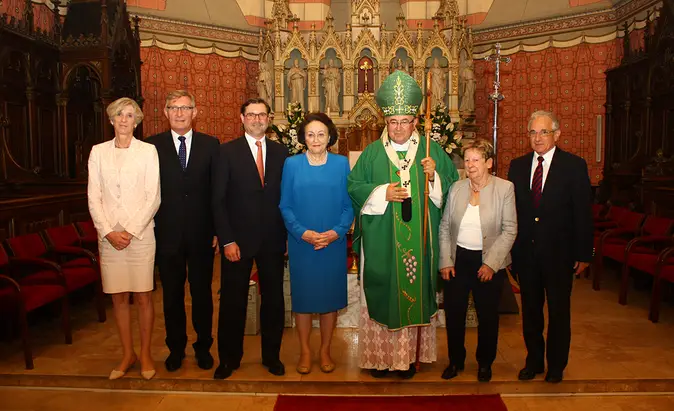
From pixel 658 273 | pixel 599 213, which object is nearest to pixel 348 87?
pixel 599 213

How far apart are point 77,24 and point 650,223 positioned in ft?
25.1

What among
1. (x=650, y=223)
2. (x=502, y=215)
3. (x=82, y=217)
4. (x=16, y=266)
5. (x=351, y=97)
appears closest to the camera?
(x=502, y=215)

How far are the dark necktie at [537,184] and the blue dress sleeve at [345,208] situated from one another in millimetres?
1077

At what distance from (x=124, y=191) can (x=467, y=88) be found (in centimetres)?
753

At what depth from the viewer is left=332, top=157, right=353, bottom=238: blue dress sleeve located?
3.38m

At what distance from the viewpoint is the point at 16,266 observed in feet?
14.0

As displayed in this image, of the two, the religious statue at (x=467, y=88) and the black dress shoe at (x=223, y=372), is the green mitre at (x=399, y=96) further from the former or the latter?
the religious statue at (x=467, y=88)

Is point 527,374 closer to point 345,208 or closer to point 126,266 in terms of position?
point 345,208

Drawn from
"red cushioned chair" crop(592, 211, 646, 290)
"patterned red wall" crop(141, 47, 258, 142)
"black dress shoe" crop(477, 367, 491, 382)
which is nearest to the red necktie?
"black dress shoe" crop(477, 367, 491, 382)

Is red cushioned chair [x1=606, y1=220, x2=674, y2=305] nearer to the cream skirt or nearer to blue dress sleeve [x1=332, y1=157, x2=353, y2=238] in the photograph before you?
blue dress sleeve [x1=332, y1=157, x2=353, y2=238]

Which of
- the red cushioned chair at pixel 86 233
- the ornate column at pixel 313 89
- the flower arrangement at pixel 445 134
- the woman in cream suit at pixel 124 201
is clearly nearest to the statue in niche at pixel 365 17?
the ornate column at pixel 313 89

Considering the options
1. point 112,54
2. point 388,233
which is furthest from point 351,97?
point 388,233

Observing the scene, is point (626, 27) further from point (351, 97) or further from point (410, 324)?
point (410, 324)

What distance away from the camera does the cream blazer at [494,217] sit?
320cm
